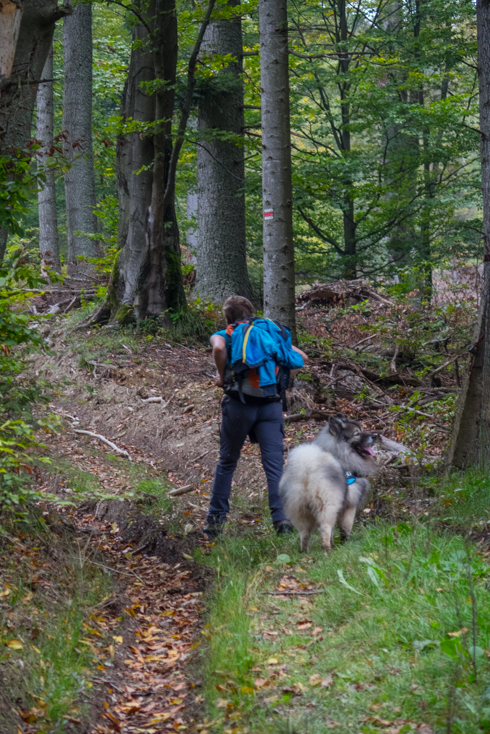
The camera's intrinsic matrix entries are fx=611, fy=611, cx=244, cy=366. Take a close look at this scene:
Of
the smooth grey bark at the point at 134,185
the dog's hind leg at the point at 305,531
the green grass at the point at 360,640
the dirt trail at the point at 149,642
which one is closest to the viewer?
the green grass at the point at 360,640

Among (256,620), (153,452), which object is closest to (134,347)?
(153,452)

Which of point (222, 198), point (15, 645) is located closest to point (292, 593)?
point (15, 645)

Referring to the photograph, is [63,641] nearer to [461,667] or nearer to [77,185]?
[461,667]

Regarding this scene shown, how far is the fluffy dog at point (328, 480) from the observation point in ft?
16.7

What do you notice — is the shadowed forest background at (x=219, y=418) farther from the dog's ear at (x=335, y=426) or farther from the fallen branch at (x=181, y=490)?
the dog's ear at (x=335, y=426)

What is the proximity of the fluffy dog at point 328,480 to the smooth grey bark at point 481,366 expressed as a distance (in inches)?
42.0

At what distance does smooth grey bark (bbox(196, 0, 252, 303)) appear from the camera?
12.9 metres

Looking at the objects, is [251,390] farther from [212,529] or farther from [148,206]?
[148,206]

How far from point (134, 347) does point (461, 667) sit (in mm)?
9150

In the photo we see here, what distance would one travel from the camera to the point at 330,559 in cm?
477

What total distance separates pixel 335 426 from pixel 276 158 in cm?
446

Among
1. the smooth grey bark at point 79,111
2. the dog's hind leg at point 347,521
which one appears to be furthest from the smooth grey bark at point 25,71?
the smooth grey bark at point 79,111

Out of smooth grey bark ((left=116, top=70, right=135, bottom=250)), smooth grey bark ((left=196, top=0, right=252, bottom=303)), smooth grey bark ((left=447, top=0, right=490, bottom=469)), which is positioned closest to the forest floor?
smooth grey bark ((left=447, top=0, right=490, bottom=469))

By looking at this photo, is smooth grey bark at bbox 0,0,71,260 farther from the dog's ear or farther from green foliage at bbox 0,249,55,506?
the dog's ear
